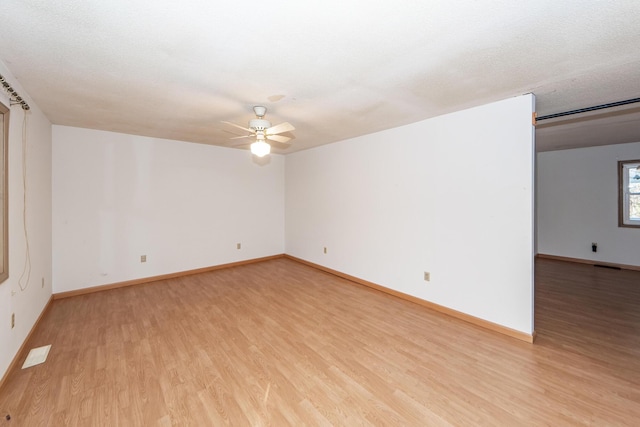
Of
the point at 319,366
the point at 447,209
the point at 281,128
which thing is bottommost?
the point at 319,366

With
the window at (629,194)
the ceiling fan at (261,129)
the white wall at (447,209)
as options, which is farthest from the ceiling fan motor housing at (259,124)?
the window at (629,194)

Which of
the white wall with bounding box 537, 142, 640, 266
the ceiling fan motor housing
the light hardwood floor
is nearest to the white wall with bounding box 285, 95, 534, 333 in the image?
the light hardwood floor

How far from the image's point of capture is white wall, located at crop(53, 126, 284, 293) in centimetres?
370

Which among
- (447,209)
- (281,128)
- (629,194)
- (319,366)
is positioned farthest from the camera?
(629,194)

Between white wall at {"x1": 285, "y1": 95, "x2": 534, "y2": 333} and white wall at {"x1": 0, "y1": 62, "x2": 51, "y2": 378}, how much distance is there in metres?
3.85

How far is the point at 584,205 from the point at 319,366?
662 cm

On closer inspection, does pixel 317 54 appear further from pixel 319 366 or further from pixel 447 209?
pixel 319 366

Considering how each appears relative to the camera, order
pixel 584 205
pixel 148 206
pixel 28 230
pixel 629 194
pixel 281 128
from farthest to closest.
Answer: pixel 584 205 < pixel 629 194 < pixel 148 206 < pixel 281 128 < pixel 28 230

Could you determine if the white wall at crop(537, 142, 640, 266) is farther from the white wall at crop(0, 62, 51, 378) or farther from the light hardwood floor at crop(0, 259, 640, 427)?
the white wall at crop(0, 62, 51, 378)

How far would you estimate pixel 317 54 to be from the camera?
1.79 metres

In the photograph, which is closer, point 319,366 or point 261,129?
point 319,366

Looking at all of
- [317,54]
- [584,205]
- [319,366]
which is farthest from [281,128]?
[584,205]

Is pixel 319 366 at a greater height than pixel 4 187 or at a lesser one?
lesser

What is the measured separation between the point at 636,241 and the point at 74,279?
9.71 meters
